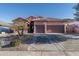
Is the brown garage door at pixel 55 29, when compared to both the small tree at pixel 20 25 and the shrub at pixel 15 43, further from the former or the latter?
the shrub at pixel 15 43

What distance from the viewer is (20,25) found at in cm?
527

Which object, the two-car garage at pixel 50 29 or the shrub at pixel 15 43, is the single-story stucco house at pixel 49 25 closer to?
the two-car garage at pixel 50 29

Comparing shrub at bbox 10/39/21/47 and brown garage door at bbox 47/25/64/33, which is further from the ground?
brown garage door at bbox 47/25/64/33

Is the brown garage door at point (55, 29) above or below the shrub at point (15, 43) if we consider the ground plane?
above

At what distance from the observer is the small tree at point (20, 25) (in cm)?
523

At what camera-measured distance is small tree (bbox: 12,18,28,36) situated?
5.23m

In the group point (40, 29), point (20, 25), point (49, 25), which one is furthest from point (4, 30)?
point (49, 25)

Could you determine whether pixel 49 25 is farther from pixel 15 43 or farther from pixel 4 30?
pixel 4 30

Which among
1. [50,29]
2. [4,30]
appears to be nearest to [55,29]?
[50,29]

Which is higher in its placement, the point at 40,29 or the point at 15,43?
the point at 40,29

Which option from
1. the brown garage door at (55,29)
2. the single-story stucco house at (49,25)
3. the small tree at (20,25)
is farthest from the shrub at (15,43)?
the brown garage door at (55,29)

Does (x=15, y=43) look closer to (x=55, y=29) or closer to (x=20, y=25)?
(x=20, y=25)

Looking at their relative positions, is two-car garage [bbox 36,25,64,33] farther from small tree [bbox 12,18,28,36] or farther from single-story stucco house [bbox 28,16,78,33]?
small tree [bbox 12,18,28,36]

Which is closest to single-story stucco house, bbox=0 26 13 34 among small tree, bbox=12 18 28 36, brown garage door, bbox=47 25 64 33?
small tree, bbox=12 18 28 36
